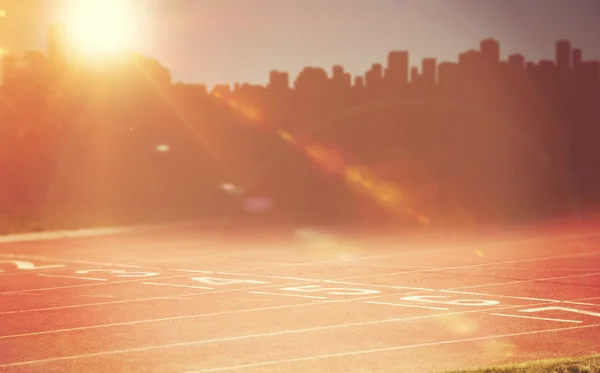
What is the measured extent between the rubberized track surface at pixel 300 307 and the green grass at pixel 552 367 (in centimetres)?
64

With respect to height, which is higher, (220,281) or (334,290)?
(220,281)

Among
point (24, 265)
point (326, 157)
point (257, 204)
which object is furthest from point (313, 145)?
point (24, 265)

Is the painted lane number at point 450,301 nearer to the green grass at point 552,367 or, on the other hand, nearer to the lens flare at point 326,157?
the green grass at point 552,367

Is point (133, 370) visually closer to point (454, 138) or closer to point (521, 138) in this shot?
point (454, 138)

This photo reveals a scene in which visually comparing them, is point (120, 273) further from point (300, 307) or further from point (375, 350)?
point (375, 350)

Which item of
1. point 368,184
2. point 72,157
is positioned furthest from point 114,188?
point 368,184

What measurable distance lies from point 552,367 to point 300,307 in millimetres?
5320

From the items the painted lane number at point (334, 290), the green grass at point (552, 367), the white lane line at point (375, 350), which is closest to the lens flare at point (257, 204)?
the painted lane number at point (334, 290)

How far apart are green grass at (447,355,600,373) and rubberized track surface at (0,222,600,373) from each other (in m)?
0.64

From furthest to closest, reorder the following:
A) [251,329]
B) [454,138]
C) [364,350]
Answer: [454,138] < [251,329] < [364,350]

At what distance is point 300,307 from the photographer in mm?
13445

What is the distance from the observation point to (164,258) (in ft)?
71.1

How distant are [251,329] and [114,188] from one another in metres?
45.2

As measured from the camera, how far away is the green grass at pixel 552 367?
865cm
